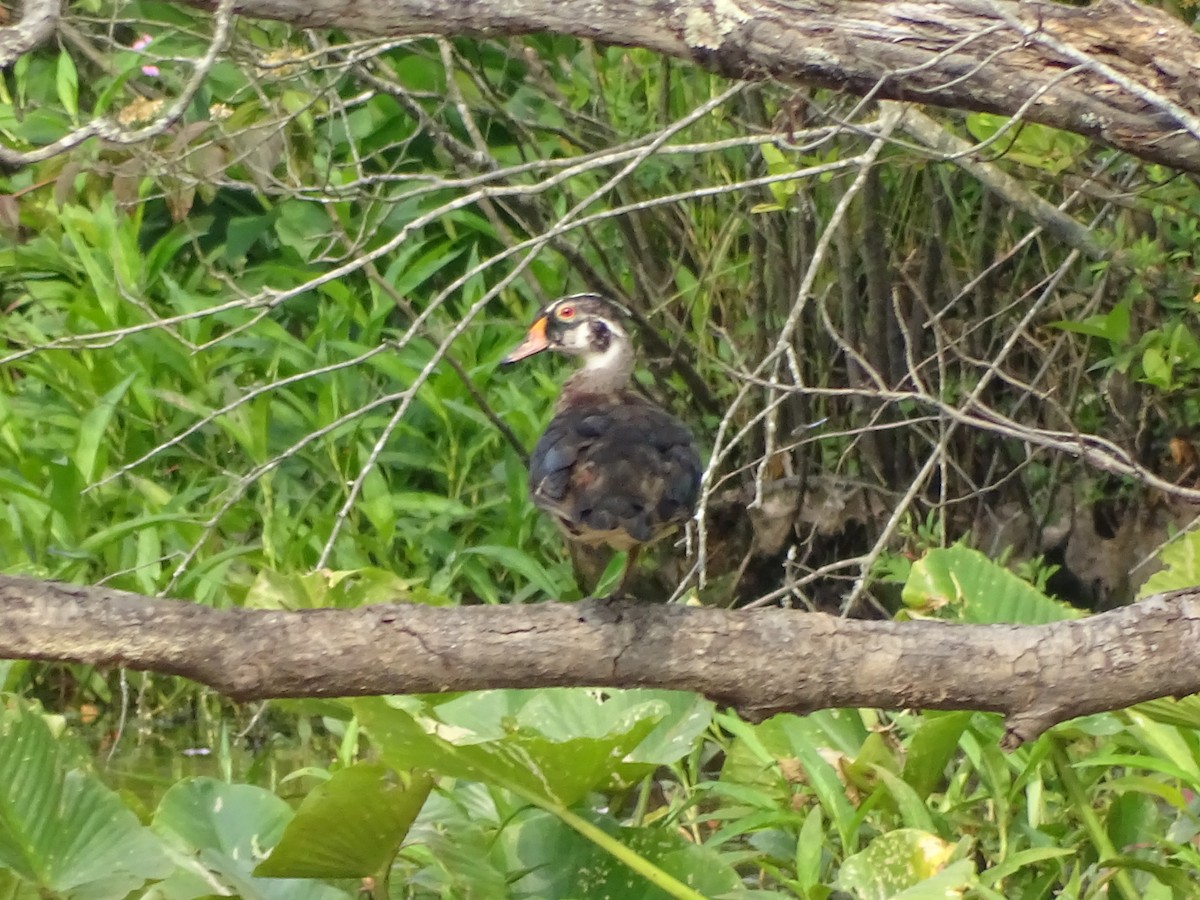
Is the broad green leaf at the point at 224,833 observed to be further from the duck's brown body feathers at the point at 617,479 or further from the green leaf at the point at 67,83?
the green leaf at the point at 67,83

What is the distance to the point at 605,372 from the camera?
3037mm

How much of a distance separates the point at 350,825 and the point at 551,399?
272 centimetres

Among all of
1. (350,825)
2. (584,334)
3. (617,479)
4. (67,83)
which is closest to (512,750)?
(350,825)

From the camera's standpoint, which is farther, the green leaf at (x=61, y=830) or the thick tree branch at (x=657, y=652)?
the green leaf at (x=61, y=830)

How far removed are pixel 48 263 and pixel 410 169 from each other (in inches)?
49.9

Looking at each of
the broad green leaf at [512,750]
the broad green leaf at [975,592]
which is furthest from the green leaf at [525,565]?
the broad green leaf at [512,750]

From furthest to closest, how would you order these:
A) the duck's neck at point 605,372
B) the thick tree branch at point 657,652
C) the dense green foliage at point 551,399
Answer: the duck's neck at point 605,372
the dense green foliage at point 551,399
the thick tree branch at point 657,652

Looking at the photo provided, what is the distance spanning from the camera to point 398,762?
2.24 m

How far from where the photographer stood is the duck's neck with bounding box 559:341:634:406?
3.01 metres

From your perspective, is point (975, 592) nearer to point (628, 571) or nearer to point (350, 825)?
point (628, 571)

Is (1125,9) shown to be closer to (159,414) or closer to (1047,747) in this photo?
(1047,747)

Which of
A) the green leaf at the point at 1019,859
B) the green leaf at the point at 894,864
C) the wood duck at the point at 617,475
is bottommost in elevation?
the green leaf at the point at 1019,859

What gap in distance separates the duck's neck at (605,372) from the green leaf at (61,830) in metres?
1.13

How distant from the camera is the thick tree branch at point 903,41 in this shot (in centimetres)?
234
